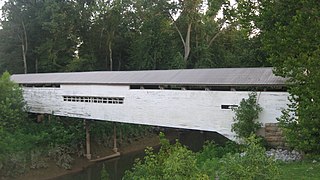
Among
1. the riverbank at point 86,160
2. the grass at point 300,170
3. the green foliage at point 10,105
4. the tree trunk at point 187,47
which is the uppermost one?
the tree trunk at point 187,47

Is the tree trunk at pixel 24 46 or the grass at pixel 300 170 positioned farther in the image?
the tree trunk at pixel 24 46

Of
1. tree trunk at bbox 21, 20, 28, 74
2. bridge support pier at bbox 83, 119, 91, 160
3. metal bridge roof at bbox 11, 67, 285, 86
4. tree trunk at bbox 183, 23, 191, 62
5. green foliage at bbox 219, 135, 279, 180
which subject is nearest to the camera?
green foliage at bbox 219, 135, 279, 180

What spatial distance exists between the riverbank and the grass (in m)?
13.4

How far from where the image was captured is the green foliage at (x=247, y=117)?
42.4 feet

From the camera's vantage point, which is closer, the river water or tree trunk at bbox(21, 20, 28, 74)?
the river water

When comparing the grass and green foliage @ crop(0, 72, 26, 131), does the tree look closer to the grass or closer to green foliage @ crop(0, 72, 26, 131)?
the grass

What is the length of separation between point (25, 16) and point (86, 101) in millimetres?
18470

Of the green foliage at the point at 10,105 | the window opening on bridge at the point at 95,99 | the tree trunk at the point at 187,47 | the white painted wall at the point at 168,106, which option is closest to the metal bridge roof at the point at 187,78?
the white painted wall at the point at 168,106

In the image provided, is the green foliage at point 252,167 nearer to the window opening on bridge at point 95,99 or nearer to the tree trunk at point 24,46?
the window opening on bridge at point 95,99

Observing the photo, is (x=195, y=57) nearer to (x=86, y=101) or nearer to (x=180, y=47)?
(x=180, y=47)

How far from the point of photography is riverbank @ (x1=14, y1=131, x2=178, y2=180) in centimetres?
1913

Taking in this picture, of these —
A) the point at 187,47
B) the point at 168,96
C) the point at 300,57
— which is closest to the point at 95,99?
the point at 168,96

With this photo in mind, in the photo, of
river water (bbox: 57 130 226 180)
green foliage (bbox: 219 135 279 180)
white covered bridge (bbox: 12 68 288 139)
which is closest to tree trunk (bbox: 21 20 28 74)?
white covered bridge (bbox: 12 68 288 139)

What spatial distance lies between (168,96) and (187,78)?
3.82ft
